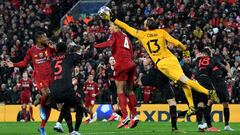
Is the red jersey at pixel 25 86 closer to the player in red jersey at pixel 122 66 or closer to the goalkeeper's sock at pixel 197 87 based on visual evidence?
the player in red jersey at pixel 122 66

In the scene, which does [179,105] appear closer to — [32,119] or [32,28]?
[32,119]

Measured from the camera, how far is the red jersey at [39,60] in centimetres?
2020

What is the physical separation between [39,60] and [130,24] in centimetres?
1853

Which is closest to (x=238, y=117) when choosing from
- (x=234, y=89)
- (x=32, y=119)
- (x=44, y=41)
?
(x=234, y=89)

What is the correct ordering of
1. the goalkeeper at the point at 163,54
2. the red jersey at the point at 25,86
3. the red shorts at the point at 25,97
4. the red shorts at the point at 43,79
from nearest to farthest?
the goalkeeper at the point at 163,54
the red shorts at the point at 43,79
the red shorts at the point at 25,97
the red jersey at the point at 25,86

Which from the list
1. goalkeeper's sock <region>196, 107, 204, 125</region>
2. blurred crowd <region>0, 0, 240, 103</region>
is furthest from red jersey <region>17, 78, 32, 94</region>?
goalkeeper's sock <region>196, 107, 204, 125</region>

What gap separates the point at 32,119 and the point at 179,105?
6.91 metres

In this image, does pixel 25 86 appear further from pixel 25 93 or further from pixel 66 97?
pixel 66 97

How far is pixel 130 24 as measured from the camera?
3919 centimetres

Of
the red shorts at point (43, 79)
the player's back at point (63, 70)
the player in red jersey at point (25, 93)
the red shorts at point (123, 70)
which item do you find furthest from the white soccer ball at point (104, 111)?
the player's back at point (63, 70)

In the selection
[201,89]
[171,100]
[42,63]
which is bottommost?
[171,100]

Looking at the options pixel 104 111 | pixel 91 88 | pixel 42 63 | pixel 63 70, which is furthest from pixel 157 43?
pixel 91 88

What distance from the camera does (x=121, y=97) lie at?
69.4 feet

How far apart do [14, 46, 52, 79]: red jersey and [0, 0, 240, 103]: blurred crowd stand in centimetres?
1056
